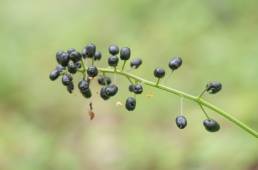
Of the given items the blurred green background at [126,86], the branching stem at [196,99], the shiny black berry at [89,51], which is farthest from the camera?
the blurred green background at [126,86]

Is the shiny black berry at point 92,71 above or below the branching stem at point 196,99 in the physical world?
above

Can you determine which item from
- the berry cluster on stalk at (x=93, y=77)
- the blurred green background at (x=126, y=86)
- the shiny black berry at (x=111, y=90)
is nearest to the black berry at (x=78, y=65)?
the berry cluster on stalk at (x=93, y=77)

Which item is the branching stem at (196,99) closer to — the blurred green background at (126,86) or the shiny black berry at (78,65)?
the shiny black berry at (78,65)

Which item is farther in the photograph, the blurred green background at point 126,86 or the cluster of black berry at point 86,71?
the blurred green background at point 126,86

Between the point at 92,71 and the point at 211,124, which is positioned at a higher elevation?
the point at 92,71

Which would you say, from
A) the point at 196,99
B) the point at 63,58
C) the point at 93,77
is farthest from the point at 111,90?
the point at 196,99

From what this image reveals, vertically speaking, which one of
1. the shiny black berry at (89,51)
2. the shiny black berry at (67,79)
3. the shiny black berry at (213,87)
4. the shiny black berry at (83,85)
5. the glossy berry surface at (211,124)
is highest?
the shiny black berry at (89,51)

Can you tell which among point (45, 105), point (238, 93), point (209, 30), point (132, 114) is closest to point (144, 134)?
point (132, 114)

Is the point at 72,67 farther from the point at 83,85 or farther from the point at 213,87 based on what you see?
the point at 213,87

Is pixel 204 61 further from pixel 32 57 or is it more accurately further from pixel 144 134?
pixel 32 57

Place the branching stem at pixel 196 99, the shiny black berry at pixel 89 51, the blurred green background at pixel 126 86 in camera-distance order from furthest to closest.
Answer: the blurred green background at pixel 126 86 < the shiny black berry at pixel 89 51 < the branching stem at pixel 196 99
